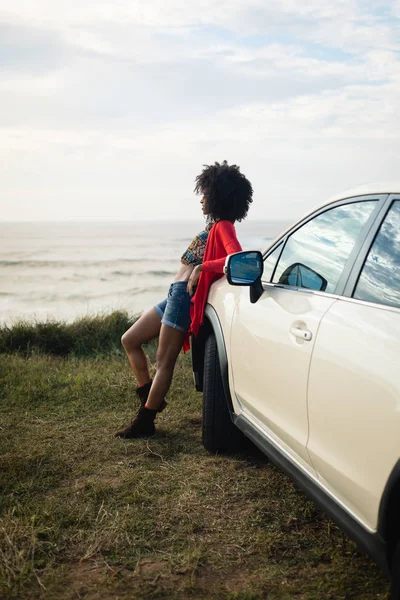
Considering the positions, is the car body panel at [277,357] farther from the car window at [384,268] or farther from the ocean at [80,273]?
the ocean at [80,273]

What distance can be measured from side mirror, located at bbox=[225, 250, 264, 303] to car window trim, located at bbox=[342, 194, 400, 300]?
2.57 ft

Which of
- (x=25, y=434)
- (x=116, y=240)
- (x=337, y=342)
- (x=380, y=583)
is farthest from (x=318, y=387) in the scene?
(x=116, y=240)

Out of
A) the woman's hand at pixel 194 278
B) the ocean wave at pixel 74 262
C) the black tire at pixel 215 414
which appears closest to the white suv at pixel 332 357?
the black tire at pixel 215 414

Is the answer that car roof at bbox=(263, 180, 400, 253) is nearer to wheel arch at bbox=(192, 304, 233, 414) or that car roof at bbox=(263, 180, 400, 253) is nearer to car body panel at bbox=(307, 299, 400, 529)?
car body panel at bbox=(307, 299, 400, 529)

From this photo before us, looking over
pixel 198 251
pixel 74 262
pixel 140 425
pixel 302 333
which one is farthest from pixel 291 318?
pixel 74 262

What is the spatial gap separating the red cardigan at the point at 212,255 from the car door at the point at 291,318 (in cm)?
57

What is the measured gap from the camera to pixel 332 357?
2.20 m

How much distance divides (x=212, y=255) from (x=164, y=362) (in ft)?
2.83

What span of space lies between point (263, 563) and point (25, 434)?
240 centimetres

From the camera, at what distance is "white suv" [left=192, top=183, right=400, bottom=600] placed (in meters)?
1.91

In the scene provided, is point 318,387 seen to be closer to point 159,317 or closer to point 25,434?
point 159,317

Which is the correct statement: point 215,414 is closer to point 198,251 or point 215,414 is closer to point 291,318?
point 198,251

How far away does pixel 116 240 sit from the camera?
2269 inches

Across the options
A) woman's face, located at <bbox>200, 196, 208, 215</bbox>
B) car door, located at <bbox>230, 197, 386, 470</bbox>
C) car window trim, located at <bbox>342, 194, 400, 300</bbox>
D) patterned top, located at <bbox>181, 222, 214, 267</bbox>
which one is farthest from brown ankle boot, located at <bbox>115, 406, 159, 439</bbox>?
car window trim, located at <bbox>342, 194, 400, 300</bbox>
